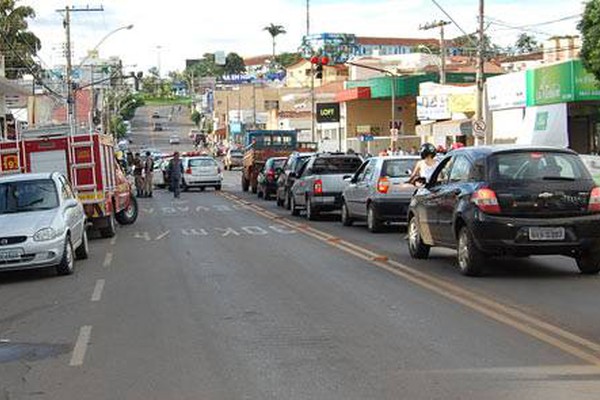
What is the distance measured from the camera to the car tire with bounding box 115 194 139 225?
24875 millimetres

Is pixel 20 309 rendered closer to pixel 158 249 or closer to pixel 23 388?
pixel 23 388

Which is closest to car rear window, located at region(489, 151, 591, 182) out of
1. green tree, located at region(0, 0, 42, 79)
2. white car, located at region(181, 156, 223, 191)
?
white car, located at region(181, 156, 223, 191)

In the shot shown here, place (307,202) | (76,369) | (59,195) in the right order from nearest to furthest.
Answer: (76,369), (59,195), (307,202)

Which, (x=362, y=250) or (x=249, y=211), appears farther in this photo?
(x=249, y=211)

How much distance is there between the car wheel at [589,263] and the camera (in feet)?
40.8

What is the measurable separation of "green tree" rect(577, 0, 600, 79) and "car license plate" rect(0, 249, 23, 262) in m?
23.6

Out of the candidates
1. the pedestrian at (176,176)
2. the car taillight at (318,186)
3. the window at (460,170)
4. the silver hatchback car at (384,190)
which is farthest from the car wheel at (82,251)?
the pedestrian at (176,176)

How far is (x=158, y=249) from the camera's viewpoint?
17.9m

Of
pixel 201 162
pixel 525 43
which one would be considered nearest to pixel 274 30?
pixel 525 43

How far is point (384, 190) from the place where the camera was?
19.7m

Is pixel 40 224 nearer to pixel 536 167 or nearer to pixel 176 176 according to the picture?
pixel 536 167

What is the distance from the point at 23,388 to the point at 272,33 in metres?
143

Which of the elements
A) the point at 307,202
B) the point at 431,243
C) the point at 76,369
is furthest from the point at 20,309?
the point at 307,202

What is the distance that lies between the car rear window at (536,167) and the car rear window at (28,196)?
7.18 m
